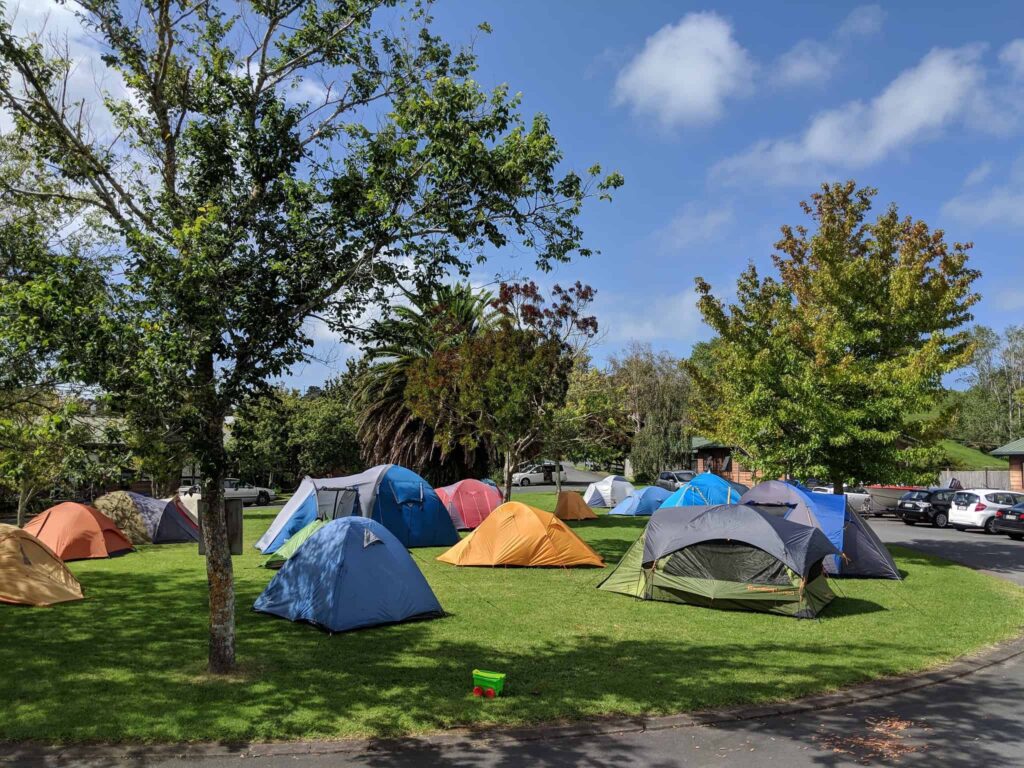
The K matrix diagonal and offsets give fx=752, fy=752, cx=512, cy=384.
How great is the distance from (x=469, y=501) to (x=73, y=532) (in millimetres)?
10361

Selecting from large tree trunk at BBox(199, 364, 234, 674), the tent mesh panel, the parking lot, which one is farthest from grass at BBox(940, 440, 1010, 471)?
large tree trunk at BBox(199, 364, 234, 674)

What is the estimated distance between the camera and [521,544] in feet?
52.5

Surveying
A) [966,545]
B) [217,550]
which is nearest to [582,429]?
[966,545]

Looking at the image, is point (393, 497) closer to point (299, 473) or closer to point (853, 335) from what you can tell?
point (853, 335)

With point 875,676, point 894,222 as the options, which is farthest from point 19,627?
point 894,222

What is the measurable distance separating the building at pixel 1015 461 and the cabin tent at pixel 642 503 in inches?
800

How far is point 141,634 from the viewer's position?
10.4 m

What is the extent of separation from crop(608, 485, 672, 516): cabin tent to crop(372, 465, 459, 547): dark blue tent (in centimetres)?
1191

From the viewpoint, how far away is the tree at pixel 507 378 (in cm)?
2238

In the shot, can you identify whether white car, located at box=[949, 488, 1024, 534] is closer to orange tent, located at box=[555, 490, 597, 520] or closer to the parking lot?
the parking lot

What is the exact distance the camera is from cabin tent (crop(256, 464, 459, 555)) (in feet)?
61.3

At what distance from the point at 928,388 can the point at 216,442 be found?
16956mm

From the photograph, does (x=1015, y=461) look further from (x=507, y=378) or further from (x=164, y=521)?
(x=164, y=521)

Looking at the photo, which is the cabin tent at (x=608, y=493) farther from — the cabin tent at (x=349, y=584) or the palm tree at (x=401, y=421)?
the cabin tent at (x=349, y=584)
